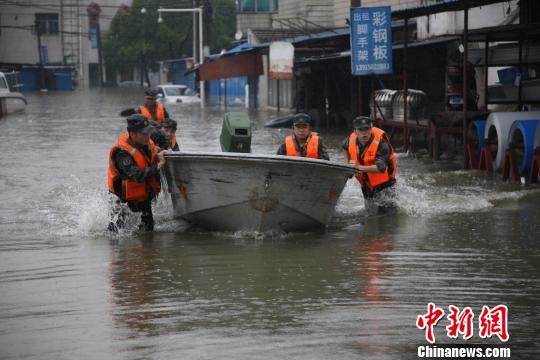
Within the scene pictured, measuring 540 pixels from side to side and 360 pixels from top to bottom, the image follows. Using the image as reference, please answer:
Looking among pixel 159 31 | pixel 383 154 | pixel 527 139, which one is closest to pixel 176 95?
pixel 159 31

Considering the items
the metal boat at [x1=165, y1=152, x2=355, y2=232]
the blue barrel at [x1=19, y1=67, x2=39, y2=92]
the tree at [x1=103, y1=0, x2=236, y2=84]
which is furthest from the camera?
the blue barrel at [x1=19, y1=67, x2=39, y2=92]

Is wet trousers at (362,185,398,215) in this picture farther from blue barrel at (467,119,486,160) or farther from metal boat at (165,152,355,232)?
blue barrel at (467,119,486,160)

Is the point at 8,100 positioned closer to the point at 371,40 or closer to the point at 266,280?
the point at 371,40

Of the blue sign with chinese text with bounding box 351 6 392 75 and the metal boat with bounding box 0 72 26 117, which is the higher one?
the blue sign with chinese text with bounding box 351 6 392 75

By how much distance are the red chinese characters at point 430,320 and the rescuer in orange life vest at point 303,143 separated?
4083mm

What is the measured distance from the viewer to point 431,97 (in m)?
28.5

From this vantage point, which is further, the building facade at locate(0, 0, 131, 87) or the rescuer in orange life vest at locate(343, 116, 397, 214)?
the building facade at locate(0, 0, 131, 87)

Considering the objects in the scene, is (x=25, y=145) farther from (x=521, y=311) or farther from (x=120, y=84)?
(x=120, y=84)

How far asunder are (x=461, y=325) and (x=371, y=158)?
200 inches

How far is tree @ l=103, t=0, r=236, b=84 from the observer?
80750 millimetres

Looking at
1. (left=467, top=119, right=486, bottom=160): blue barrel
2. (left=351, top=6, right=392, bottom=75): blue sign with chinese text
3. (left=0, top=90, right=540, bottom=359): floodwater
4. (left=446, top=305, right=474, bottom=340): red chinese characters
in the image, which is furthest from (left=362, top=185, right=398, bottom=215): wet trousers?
(left=351, top=6, right=392, bottom=75): blue sign with chinese text

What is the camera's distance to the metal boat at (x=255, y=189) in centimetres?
1059

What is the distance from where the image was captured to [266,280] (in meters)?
8.87

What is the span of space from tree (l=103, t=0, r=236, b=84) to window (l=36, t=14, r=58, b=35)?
752cm
